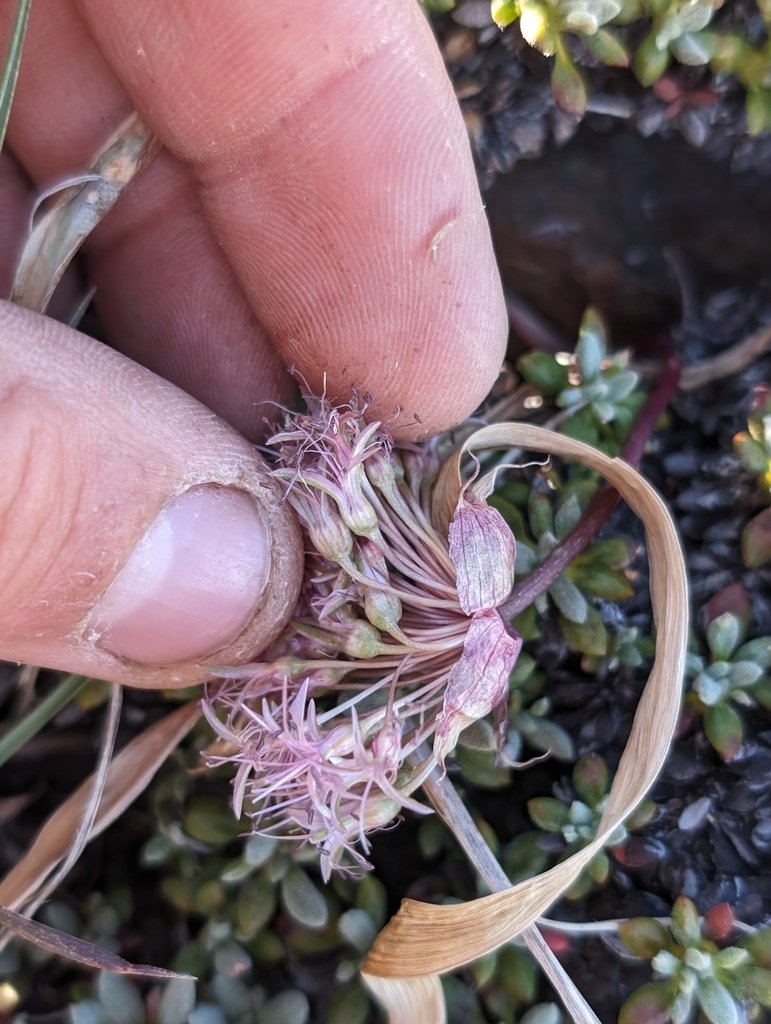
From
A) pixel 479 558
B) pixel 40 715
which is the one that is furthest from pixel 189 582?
pixel 40 715

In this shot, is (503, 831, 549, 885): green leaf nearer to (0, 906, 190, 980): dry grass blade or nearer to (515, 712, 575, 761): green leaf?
(515, 712, 575, 761): green leaf

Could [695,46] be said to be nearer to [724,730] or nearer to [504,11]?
[504,11]

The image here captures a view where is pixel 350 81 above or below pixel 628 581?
above

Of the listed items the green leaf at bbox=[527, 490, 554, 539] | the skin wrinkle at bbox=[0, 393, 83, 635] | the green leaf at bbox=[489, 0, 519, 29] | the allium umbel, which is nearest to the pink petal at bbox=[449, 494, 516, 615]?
the allium umbel

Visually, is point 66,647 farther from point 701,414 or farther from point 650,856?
point 701,414

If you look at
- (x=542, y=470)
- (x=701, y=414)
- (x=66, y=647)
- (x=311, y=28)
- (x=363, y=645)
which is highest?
(x=311, y=28)

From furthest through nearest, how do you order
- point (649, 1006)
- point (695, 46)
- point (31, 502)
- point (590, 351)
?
point (590, 351), point (695, 46), point (649, 1006), point (31, 502)

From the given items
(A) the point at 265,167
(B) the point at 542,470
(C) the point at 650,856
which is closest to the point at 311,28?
(A) the point at 265,167

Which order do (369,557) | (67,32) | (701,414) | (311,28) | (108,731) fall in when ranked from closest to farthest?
(311,28)
(369,557)
(67,32)
(108,731)
(701,414)
